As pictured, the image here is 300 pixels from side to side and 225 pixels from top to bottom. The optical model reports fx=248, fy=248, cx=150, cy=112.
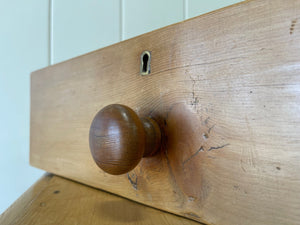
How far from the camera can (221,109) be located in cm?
23

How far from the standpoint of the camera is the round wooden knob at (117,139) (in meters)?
0.22

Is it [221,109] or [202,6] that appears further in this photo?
[202,6]

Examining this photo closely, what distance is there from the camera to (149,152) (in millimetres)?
260

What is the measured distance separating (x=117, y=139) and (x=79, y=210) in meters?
0.11

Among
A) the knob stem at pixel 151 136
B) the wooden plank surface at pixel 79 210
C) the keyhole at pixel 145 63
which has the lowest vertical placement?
the wooden plank surface at pixel 79 210

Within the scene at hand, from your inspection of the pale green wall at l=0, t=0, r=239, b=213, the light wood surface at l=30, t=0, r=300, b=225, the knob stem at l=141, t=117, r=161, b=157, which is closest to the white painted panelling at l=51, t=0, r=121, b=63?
the pale green wall at l=0, t=0, r=239, b=213

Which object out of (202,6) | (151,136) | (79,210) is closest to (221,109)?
(151,136)

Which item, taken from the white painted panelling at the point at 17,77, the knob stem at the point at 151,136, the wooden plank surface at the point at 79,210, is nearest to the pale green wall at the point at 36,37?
the white painted panelling at the point at 17,77

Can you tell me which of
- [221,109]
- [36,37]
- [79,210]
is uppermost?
[36,37]

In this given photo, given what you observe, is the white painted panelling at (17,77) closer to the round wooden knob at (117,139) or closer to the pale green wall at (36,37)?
the pale green wall at (36,37)

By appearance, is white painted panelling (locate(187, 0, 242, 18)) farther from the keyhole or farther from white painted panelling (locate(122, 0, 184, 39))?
the keyhole

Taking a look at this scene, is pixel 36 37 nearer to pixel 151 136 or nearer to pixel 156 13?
pixel 156 13

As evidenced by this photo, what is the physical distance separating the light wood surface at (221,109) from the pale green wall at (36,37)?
41 centimetres

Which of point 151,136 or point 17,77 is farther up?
point 17,77
